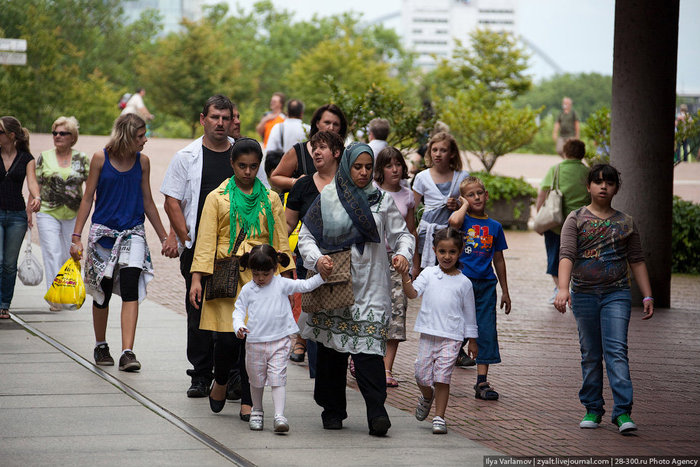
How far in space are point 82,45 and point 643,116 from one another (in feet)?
160

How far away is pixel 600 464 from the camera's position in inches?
215

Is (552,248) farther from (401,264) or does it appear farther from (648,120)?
(401,264)

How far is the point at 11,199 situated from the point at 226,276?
14.8ft

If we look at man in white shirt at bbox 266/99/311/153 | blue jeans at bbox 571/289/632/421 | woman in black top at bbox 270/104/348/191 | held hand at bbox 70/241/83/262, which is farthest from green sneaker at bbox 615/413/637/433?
man in white shirt at bbox 266/99/311/153

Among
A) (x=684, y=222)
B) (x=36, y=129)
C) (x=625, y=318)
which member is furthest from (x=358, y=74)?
(x=625, y=318)

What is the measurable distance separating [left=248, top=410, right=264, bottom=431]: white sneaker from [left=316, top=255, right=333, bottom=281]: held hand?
95 cm

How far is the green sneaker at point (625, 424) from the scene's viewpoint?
20.3 ft

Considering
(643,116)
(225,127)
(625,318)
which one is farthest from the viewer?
(643,116)

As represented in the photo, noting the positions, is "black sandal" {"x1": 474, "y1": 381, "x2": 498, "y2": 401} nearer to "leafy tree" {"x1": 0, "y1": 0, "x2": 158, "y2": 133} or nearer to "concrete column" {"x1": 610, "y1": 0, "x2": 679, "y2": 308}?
"concrete column" {"x1": 610, "y1": 0, "x2": 679, "y2": 308}

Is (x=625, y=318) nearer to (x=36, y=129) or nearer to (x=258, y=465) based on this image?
(x=258, y=465)

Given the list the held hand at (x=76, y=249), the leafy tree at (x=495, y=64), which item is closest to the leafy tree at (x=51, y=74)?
the leafy tree at (x=495, y=64)

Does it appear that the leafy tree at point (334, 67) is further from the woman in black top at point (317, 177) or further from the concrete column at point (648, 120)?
the woman in black top at point (317, 177)

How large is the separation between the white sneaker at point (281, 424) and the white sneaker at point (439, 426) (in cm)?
86

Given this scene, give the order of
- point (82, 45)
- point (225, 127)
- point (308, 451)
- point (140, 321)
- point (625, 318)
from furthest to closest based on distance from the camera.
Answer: point (82, 45) → point (140, 321) → point (225, 127) → point (625, 318) → point (308, 451)
